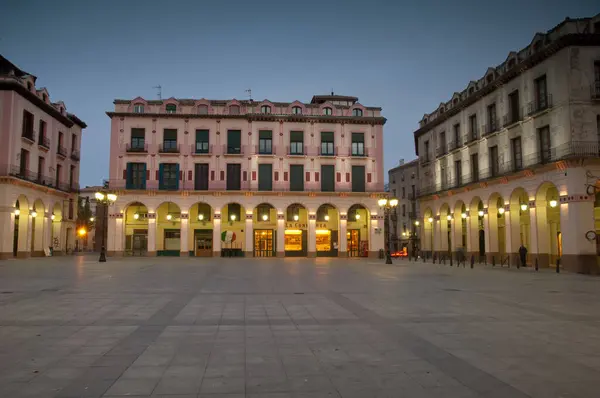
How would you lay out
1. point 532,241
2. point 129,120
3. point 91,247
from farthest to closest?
point 91,247, point 129,120, point 532,241

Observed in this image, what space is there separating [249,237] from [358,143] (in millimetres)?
15110

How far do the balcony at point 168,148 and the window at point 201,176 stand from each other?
2.52m

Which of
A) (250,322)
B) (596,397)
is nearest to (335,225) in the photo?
(250,322)

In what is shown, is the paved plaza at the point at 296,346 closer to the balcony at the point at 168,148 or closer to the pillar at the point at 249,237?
the pillar at the point at 249,237

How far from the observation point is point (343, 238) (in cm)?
4738

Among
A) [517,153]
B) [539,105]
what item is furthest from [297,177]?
[539,105]

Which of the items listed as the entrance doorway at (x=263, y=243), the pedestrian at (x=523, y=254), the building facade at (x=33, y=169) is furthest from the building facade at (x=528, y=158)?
the building facade at (x=33, y=169)

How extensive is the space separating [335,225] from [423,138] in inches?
517

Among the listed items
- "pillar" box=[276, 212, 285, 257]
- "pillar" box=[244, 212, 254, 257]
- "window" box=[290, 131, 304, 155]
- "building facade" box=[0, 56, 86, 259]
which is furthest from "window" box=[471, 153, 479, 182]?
"building facade" box=[0, 56, 86, 259]

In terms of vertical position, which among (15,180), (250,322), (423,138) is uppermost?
(423,138)

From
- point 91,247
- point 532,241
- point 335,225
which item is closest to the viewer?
point 532,241

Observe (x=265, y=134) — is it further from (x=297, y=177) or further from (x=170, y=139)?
(x=170, y=139)

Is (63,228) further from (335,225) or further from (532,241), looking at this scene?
(532,241)

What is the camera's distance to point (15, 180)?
36875 mm
